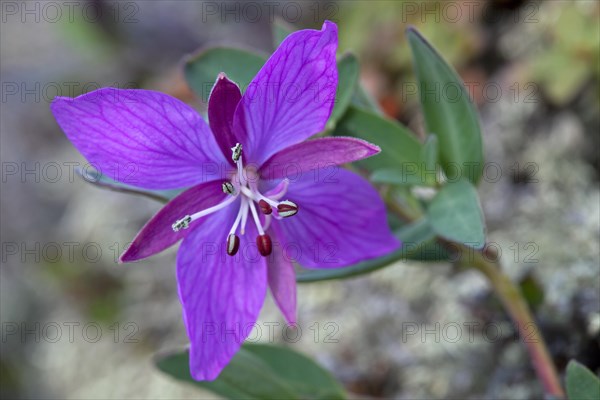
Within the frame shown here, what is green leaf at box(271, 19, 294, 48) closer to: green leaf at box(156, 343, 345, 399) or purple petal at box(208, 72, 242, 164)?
purple petal at box(208, 72, 242, 164)

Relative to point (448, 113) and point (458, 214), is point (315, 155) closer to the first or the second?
point (458, 214)

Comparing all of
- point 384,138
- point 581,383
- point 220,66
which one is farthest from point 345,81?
point 581,383

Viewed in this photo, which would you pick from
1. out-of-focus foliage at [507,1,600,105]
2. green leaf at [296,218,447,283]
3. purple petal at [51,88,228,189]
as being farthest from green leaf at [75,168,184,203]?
out-of-focus foliage at [507,1,600,105]

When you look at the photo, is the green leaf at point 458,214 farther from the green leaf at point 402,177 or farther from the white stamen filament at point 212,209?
the white stamen filament at point 212,209

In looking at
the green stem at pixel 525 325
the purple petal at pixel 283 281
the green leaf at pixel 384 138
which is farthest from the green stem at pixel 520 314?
the purple petal at pixel 283 281

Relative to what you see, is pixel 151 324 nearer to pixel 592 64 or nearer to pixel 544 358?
pixel 544 358

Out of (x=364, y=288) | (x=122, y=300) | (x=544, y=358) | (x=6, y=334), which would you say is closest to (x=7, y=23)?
(x=6, y=334)
